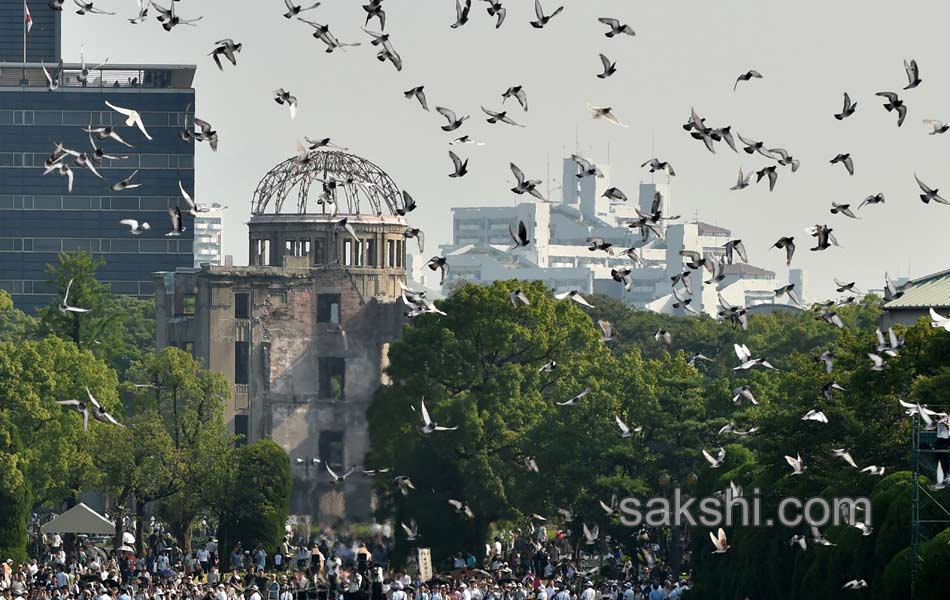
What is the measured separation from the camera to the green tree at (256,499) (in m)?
103

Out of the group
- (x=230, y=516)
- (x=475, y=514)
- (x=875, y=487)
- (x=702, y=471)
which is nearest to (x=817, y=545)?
(x=875, y=487)

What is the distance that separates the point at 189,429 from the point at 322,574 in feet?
60.2

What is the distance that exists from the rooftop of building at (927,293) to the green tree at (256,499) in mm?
25130

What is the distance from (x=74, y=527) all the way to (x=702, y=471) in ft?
75.5

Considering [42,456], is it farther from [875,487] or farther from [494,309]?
[875,487]

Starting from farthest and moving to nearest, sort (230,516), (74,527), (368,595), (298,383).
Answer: (298,383)
(230,516)
(74,527)
(368,595)

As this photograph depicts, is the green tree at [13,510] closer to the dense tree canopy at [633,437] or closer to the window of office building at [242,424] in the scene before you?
the dense tree canopy at [633,437]

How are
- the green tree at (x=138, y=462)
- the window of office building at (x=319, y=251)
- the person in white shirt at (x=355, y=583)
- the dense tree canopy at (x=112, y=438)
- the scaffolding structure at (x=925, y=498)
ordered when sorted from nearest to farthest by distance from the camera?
1. the scaffolding structure at (x=925, y=498)
2. the person in white shirt at (x=355, y=583)
3. the dense tree canopy at (x=112, y=438)
4. the green tree at (x=138, y=462)
5. the window of office building at (x=319, y=251)

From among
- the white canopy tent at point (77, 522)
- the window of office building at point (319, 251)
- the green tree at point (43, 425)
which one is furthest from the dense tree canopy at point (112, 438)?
A: the window of office building at point (319, 251)

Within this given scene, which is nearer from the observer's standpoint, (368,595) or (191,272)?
(368,595)

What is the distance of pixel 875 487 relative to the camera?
6650 cm

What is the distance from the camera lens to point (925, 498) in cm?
6044

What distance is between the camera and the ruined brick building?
134875 millimetres

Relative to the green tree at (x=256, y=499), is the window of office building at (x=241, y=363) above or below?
→ above
